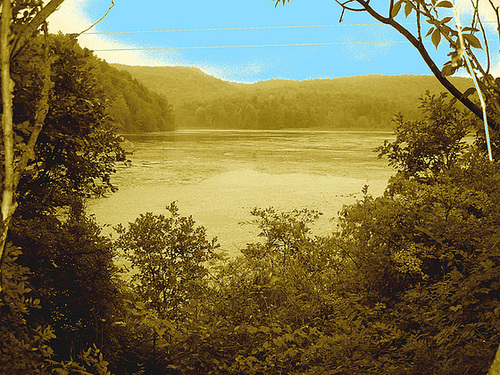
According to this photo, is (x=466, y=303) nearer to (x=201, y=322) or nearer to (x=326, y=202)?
(x=201, y=322)

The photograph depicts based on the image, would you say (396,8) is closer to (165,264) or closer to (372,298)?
(372,298)

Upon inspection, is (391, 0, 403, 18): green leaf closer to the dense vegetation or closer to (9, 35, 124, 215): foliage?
the dense vegetation

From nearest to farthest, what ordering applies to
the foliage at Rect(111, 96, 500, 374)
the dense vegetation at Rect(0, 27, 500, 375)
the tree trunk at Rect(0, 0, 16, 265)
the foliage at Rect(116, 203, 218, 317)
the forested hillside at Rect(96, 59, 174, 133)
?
the tree trunk at Rect(0, 0, 16, 265) < the foliage at Rect(111, 96, 500, 374) < the dense vegetation at Rect(0, 27, 500, 375) < the foliage at Rect(116, 203, 218, 317) < the forested hillside at Rect(96, 59, 174, 133)

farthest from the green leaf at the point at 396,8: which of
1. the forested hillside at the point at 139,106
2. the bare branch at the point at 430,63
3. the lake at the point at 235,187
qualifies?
the forested hillside at the point at 139,106

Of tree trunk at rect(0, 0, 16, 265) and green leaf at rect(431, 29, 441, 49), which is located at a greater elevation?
green leaf at rect(431, 29, 441, 49)

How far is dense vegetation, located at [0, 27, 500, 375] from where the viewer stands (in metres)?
3.63

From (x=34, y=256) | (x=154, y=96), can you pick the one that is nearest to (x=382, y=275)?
(x=34, y=256)

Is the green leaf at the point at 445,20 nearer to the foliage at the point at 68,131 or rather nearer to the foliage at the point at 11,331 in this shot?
the foliage at the point at 11,331

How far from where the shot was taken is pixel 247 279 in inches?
256

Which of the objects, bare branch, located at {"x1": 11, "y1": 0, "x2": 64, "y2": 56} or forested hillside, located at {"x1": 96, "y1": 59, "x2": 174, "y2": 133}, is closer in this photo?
bare branch, located at {"x1": 11, "y1": 0, "x2": 64, "y2": 56}

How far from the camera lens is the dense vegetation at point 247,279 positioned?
11.9 feet

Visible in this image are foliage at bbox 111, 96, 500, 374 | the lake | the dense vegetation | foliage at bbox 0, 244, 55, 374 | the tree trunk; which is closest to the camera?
the tree trunk

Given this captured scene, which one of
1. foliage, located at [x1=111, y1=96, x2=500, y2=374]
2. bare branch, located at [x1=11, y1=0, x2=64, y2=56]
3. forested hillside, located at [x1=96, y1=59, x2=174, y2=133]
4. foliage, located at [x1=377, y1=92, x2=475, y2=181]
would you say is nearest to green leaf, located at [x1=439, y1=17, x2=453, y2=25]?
bare branch, located at [x1=11, y1=0, x2=64, y2=56]

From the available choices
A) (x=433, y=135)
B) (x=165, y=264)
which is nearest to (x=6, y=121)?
(x=165, y=264)
